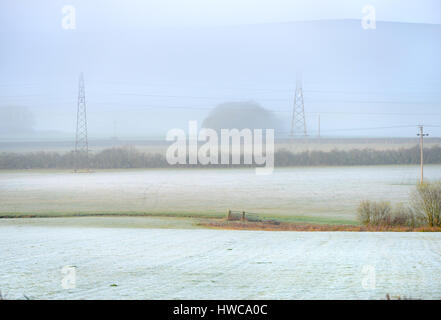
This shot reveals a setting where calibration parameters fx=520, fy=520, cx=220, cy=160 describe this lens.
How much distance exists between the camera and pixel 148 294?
854 centimetres

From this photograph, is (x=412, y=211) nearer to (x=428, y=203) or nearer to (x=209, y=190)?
(x=428, y=203)

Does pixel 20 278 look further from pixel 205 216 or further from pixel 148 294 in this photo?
pixel 205 216

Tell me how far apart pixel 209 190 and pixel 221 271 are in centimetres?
5377

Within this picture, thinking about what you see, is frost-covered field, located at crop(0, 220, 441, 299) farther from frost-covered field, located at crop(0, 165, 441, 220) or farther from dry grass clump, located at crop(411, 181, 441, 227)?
frost-covered field, located at crop(0, 165, 441, 220)

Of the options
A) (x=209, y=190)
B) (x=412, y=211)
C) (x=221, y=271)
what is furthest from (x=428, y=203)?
(x=209, y=190)

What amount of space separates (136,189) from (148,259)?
167 feet

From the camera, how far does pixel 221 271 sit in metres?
11.1

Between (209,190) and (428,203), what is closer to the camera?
(428,203)

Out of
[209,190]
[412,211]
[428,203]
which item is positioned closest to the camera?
[428,203]

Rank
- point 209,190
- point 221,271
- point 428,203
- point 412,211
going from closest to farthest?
point 221,271 < point 428,203 < point 412,211 < point 209,190

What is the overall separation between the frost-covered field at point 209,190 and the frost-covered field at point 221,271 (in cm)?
2795

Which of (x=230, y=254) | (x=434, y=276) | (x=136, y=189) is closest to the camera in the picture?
(x=434, y=276)

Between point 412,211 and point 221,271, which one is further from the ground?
point 221,271
